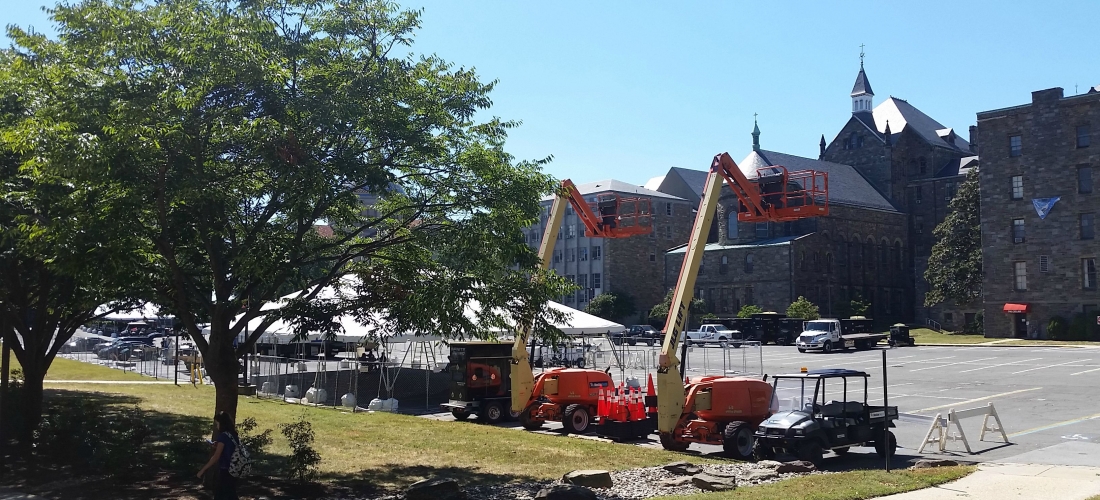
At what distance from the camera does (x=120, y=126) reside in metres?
12.0

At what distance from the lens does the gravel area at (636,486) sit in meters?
14.2

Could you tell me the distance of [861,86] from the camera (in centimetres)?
11400

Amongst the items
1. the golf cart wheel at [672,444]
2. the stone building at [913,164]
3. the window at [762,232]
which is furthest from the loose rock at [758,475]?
the stone building at [913,164]

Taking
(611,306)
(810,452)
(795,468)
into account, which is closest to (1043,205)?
(611,306)

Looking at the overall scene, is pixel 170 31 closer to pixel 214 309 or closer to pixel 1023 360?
pixel 214 309

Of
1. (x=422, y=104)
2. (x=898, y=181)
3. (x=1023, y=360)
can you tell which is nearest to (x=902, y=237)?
(x=898, y=181)

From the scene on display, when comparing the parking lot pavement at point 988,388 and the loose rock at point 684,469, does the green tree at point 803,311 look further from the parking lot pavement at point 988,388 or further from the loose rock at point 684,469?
the loose rock at point 684,469

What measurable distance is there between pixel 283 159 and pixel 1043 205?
70.6m

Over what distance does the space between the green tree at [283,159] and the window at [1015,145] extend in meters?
66.1

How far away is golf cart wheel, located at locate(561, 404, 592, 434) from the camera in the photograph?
23500 millimetres

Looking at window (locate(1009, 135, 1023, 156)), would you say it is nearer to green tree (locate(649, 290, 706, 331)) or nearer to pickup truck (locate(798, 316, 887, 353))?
pickup truck (locate(798, 316, 887, 353))

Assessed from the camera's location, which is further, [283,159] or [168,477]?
[168,477]

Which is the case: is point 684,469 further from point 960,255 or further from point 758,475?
point 960,255

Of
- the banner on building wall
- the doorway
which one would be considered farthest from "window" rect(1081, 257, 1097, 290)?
the doorway
